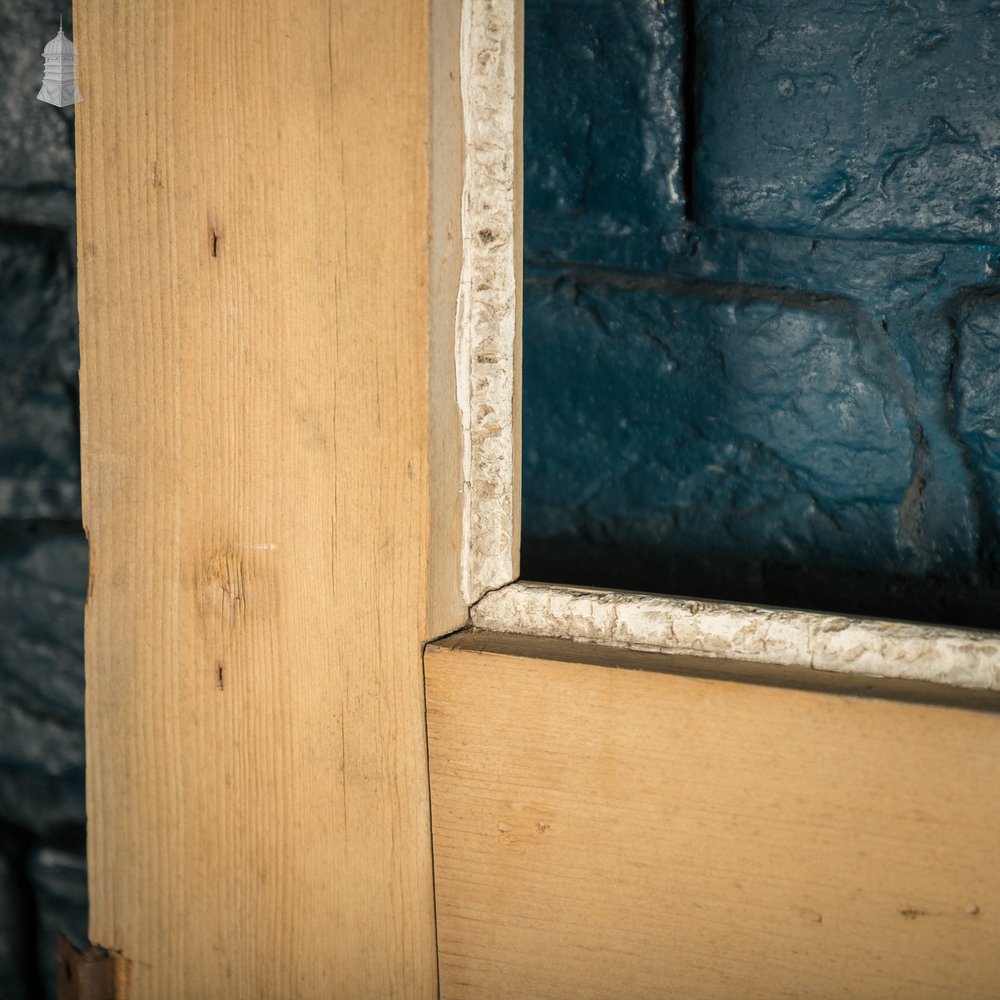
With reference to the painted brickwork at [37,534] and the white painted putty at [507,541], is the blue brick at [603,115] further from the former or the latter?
the painted brickwork at [37,534]

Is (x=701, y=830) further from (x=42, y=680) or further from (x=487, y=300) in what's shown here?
(x=42, y=680)

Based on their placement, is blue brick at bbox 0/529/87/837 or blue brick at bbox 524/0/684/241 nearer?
blue brick at bbox 524/0/684/241

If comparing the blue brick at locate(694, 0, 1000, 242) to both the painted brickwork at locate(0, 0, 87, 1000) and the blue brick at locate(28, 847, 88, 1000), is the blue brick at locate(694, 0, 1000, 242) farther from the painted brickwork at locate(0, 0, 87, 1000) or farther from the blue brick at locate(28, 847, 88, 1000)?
the blue brick at locate(28, 847, 88, 1000)

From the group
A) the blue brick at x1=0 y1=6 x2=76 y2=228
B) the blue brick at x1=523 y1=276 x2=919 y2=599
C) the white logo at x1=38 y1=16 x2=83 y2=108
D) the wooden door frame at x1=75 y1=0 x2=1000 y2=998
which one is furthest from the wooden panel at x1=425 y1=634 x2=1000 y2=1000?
the blue brick at x1=0 y1=6 x2=76 y2=228

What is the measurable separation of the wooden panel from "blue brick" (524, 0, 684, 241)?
0.51 meters

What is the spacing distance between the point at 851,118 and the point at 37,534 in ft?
3.27

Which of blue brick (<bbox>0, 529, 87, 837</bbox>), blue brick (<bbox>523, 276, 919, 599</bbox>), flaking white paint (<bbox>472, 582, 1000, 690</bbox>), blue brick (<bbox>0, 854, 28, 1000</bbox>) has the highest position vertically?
blue brick (<bbox>523, 276, 919, 599</bbox>)

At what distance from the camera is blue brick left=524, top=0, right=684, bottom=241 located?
93 cm

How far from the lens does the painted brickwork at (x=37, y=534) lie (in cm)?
115

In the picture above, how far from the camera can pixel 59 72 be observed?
3.29 feet

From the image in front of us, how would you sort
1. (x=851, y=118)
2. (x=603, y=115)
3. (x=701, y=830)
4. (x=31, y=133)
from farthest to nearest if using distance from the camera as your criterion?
(x=31, y=133) → (x=603, y=115) → (x=851, y=118) → (x=701, y=830)

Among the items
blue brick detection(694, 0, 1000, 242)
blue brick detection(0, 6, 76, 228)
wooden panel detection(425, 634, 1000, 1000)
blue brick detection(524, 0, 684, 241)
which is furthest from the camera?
blue brick detection(0, 6, 76, 228)

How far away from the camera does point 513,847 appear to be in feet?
2.09

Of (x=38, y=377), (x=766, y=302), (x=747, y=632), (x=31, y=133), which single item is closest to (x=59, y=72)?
(x=31, y=133)
